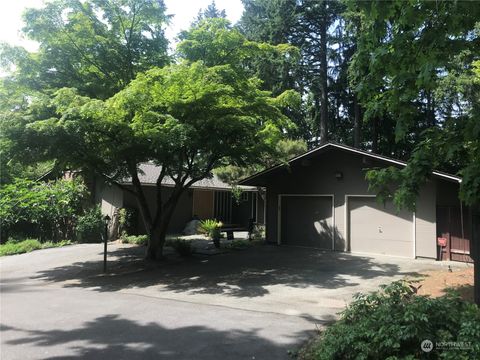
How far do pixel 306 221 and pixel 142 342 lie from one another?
1139 cm

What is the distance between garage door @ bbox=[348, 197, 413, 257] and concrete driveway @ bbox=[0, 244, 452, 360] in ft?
2.68

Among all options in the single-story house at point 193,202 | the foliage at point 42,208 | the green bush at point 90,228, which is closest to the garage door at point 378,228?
the single-story house at point 193,202

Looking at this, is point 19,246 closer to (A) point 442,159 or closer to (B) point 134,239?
(B) point 134,239

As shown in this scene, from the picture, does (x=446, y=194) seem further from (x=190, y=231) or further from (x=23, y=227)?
(x=23, y=227)

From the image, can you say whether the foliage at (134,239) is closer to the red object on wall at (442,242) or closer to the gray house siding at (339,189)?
the gray house siding at (339,189)

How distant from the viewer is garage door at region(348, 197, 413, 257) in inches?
541

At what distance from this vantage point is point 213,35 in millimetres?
11312

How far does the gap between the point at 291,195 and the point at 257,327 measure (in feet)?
35.2

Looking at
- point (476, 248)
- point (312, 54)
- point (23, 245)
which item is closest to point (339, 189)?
point (476, 248)

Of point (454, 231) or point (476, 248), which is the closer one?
point (476, 248)

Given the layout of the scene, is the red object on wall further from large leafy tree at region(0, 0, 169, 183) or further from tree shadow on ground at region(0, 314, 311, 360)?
large leafy tree at region(0, 0, 169, 183)

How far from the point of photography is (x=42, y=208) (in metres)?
18.2

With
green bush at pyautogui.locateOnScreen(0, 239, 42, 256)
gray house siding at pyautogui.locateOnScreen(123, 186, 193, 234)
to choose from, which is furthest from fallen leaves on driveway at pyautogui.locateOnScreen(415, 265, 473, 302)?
green bush at pyautogui.locateOnScreen(0, 239, 42, 256)

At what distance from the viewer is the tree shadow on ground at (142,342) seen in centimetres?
509
